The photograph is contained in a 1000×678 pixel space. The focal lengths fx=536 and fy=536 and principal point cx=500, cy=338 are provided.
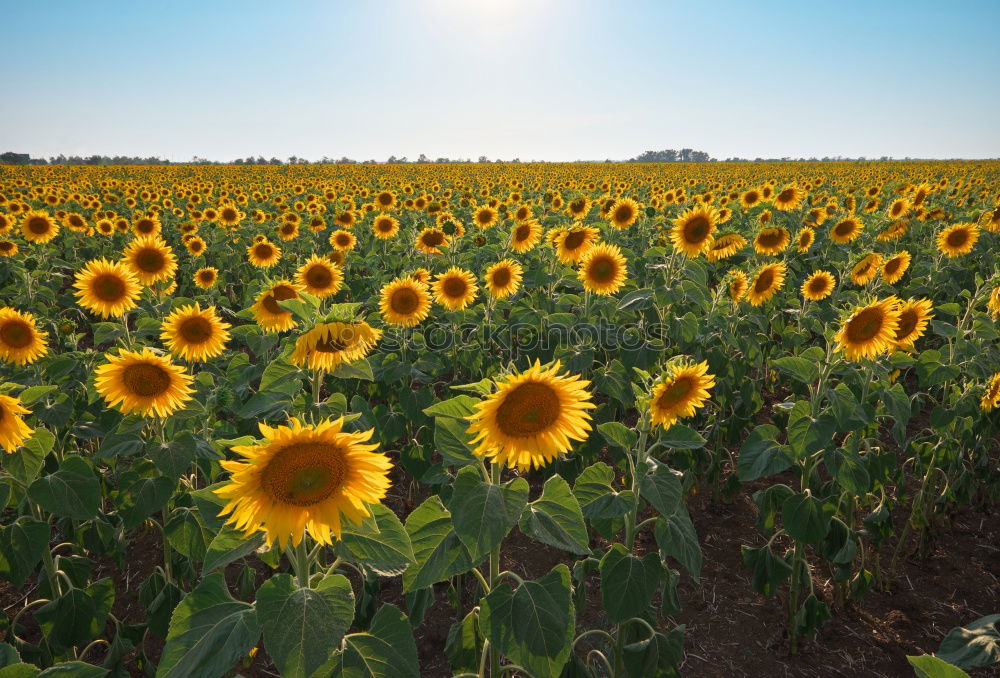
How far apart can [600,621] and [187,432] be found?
3268 millimetres

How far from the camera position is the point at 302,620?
1.71 m

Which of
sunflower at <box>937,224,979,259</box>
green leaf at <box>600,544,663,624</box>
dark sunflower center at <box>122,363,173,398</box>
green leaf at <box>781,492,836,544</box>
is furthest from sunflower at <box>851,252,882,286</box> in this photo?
dark sunflower center at <box>122,363,173,398</box>

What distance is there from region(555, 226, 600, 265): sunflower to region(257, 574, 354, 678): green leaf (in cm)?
542

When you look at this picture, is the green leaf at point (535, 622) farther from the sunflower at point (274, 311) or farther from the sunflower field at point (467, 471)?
the sunflower at point (274, 311)

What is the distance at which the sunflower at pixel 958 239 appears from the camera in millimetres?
7629

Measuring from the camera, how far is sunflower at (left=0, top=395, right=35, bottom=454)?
2.44 meters

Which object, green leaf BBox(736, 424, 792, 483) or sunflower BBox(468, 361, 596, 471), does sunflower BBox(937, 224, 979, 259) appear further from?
sunflower BBox(468, 361, 596, 471)

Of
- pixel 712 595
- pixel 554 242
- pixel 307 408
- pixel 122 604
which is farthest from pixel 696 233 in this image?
pixel 122 604

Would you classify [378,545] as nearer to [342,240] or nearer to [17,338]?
[17,338]

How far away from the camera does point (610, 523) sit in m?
3.26

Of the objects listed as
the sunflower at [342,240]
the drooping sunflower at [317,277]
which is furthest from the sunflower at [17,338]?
the sunflower at [342,240]

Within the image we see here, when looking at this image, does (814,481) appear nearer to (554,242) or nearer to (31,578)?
(554,242)

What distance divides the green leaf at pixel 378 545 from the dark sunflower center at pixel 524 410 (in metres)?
0.59

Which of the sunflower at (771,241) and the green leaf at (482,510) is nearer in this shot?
the green leaf at (482,510)
